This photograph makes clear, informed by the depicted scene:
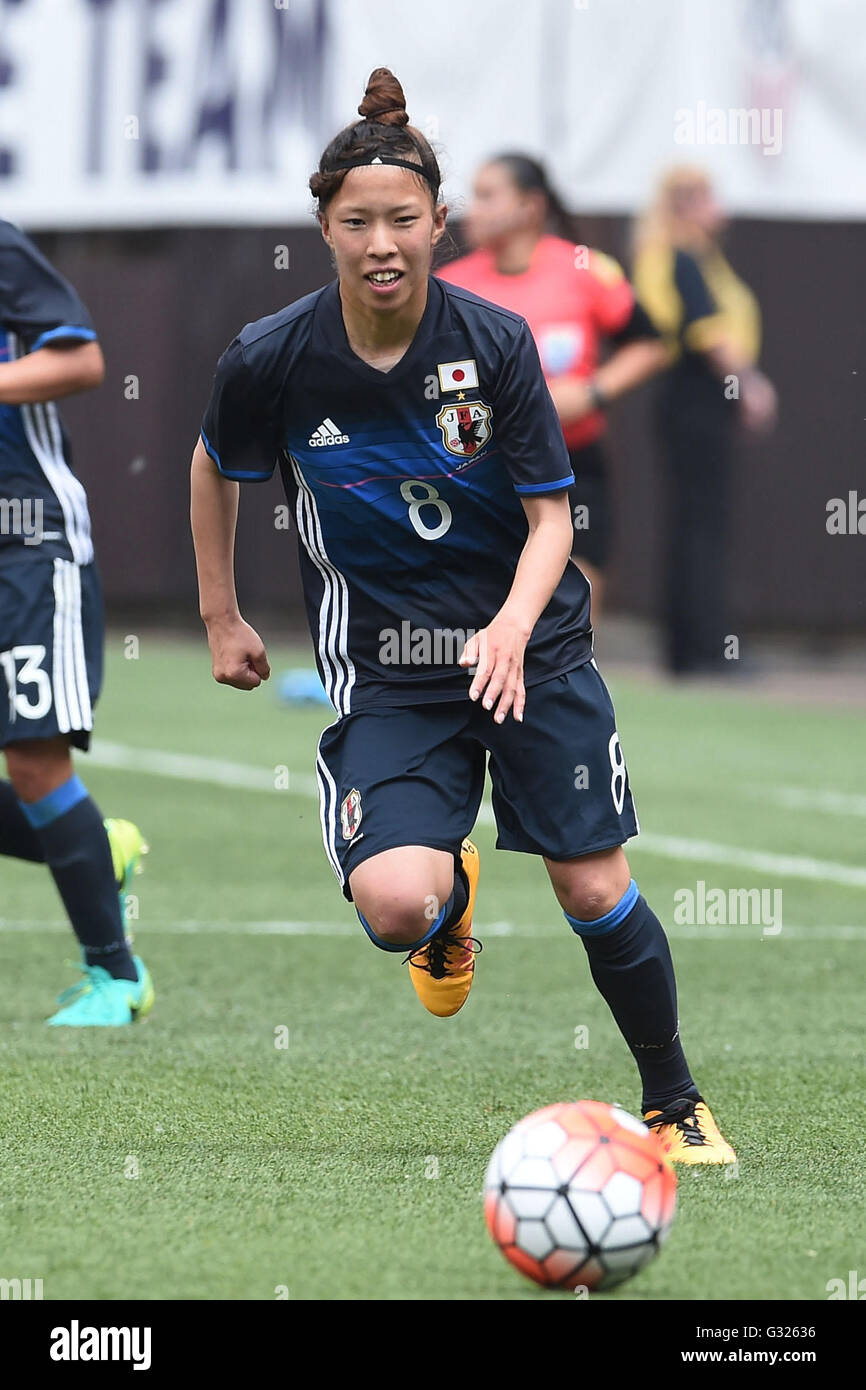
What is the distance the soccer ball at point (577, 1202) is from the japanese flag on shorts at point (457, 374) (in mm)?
1447

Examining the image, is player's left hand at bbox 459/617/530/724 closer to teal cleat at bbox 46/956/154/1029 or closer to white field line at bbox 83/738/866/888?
teal cleat at bbox 46/956/154/1029

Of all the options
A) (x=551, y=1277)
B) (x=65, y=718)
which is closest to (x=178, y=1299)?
(x=551, y=1277)

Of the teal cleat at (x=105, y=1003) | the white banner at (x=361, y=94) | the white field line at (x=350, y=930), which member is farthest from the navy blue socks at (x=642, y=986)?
the white banner at (x=361, y=94)

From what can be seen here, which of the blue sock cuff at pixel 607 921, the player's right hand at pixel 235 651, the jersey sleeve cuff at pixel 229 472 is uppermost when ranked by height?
the jersey sleeve cuff at pixel 229 472

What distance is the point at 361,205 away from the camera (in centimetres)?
421

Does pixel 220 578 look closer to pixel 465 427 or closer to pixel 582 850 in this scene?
pixel 465 427

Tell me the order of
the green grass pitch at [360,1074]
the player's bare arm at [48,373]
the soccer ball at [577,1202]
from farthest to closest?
the player's bare arm at [48,373]
the green grass pitch at [360,1074]
the soccer ball at [577,1202]

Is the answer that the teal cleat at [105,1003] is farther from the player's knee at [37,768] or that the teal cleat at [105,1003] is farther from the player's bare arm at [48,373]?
the player's bare arm at [48,373]

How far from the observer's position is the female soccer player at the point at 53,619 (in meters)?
5.54

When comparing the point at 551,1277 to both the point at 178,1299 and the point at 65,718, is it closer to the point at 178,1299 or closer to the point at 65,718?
the point at 178,1299

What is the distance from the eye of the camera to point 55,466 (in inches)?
225

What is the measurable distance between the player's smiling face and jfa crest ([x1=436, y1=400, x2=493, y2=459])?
9.3 inches

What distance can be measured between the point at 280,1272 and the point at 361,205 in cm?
189

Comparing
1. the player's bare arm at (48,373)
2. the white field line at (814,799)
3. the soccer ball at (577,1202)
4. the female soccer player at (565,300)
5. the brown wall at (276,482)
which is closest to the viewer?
the soccer ball at (577,1202)
